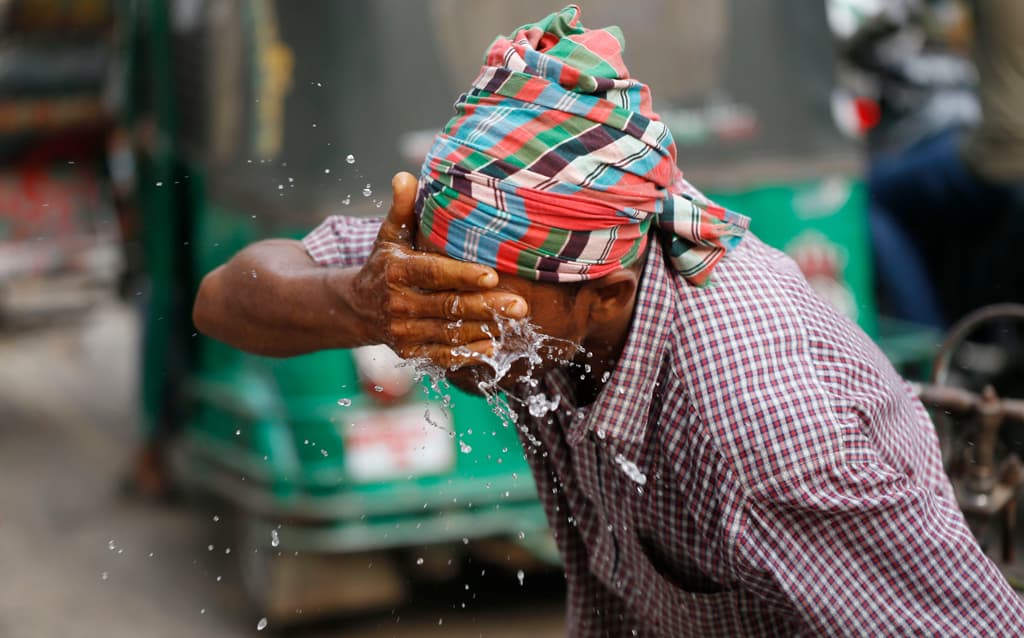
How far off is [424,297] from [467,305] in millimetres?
68

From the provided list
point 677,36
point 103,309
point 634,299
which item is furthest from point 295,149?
point 103,309

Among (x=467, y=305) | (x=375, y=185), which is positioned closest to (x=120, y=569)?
(x=375, y=185)

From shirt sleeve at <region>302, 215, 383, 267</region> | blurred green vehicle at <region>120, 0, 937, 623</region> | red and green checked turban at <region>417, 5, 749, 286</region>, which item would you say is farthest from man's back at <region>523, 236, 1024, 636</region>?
blurred green vehicle at <region>120, 0, 937, 623</region>

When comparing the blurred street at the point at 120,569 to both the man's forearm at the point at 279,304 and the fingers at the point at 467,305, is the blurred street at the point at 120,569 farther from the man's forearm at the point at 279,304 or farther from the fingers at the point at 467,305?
the fingers at the point at 467,305

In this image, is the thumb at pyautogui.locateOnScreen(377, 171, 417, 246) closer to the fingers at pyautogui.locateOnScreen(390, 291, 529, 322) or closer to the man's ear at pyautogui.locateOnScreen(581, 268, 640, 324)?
the fingers at pyautogui.locateOnScreen(390, 291, 529, 322)

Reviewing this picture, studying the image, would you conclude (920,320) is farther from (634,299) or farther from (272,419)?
(634,299)

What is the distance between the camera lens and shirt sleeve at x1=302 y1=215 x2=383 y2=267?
2021mm

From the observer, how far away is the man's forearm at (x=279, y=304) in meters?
1.83

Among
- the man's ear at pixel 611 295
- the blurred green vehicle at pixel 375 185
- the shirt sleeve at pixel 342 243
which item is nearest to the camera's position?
the man's ear at pixel 611 295

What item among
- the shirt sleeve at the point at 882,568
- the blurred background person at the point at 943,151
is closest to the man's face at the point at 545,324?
the shirt sleeve at the point at 882,568

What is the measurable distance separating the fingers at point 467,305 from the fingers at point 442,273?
1 centimetres

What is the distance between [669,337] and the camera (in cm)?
167

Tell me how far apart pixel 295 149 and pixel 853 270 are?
2074 millimetres

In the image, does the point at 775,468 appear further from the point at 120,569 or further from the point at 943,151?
the point at 943,151
